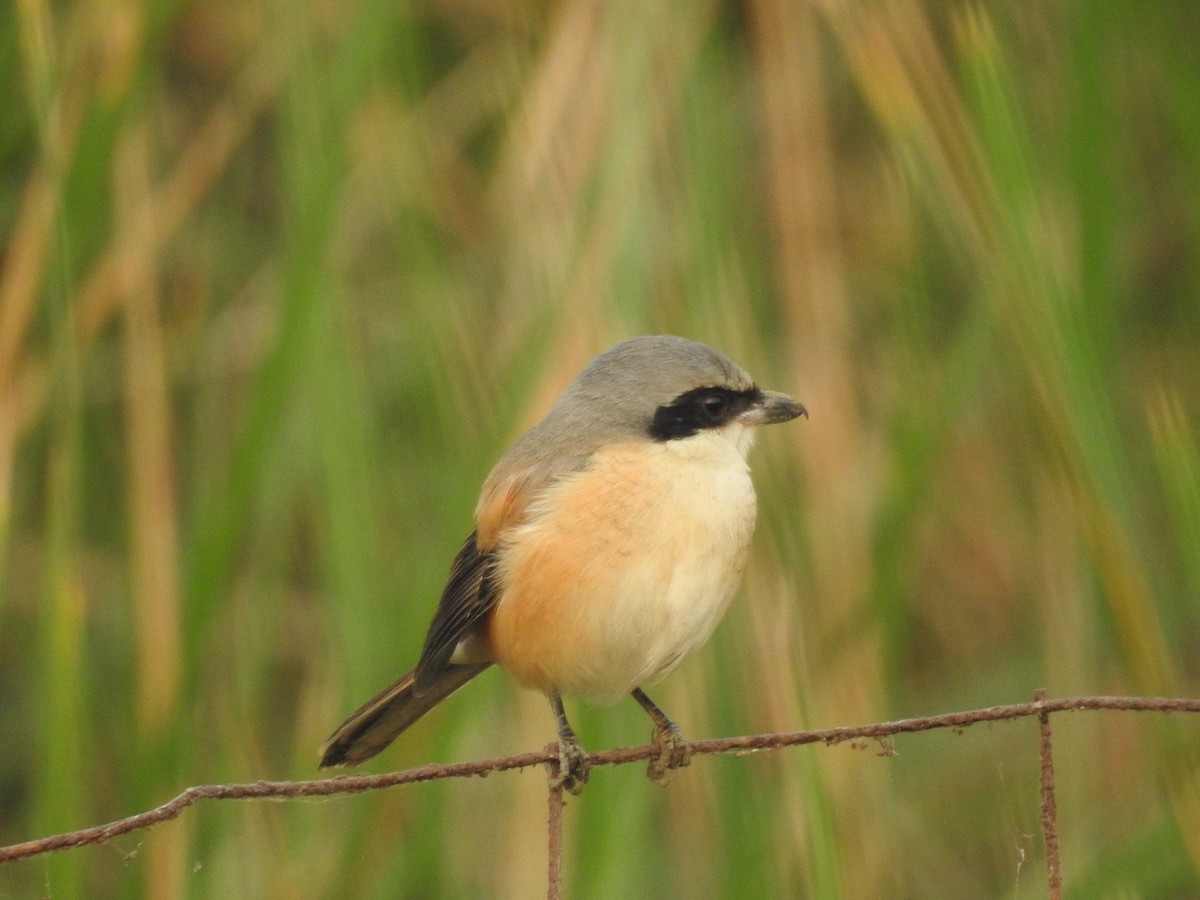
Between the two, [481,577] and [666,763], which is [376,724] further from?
[666,763]

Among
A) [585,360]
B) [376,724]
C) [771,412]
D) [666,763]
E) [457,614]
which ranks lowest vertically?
[666,763]

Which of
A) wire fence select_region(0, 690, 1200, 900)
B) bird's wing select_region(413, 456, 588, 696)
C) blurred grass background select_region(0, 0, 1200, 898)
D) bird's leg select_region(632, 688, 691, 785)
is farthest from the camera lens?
bird's wing select_region(413, 456, 588, 696)

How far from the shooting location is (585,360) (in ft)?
9.05

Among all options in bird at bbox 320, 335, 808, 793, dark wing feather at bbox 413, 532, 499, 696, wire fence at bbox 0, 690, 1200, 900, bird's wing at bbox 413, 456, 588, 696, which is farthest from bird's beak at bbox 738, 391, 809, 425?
wire fence at bbox 0, 690, 1200, 900

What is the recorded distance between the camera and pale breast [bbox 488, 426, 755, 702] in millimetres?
2344

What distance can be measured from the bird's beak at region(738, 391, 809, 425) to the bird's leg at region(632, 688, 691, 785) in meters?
0.51

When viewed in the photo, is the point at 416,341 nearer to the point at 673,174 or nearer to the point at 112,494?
the point at 673,174

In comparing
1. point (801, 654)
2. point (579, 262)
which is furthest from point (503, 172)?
point (801, 654)

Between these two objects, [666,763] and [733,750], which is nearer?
[733,750]

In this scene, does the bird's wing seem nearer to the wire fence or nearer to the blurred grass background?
the blurred grass background

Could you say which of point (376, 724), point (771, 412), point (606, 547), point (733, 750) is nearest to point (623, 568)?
point (606, 547)

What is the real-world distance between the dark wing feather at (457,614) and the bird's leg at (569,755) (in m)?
0.19

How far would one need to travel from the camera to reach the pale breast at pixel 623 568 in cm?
234

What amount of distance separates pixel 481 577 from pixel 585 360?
0.45 metres
